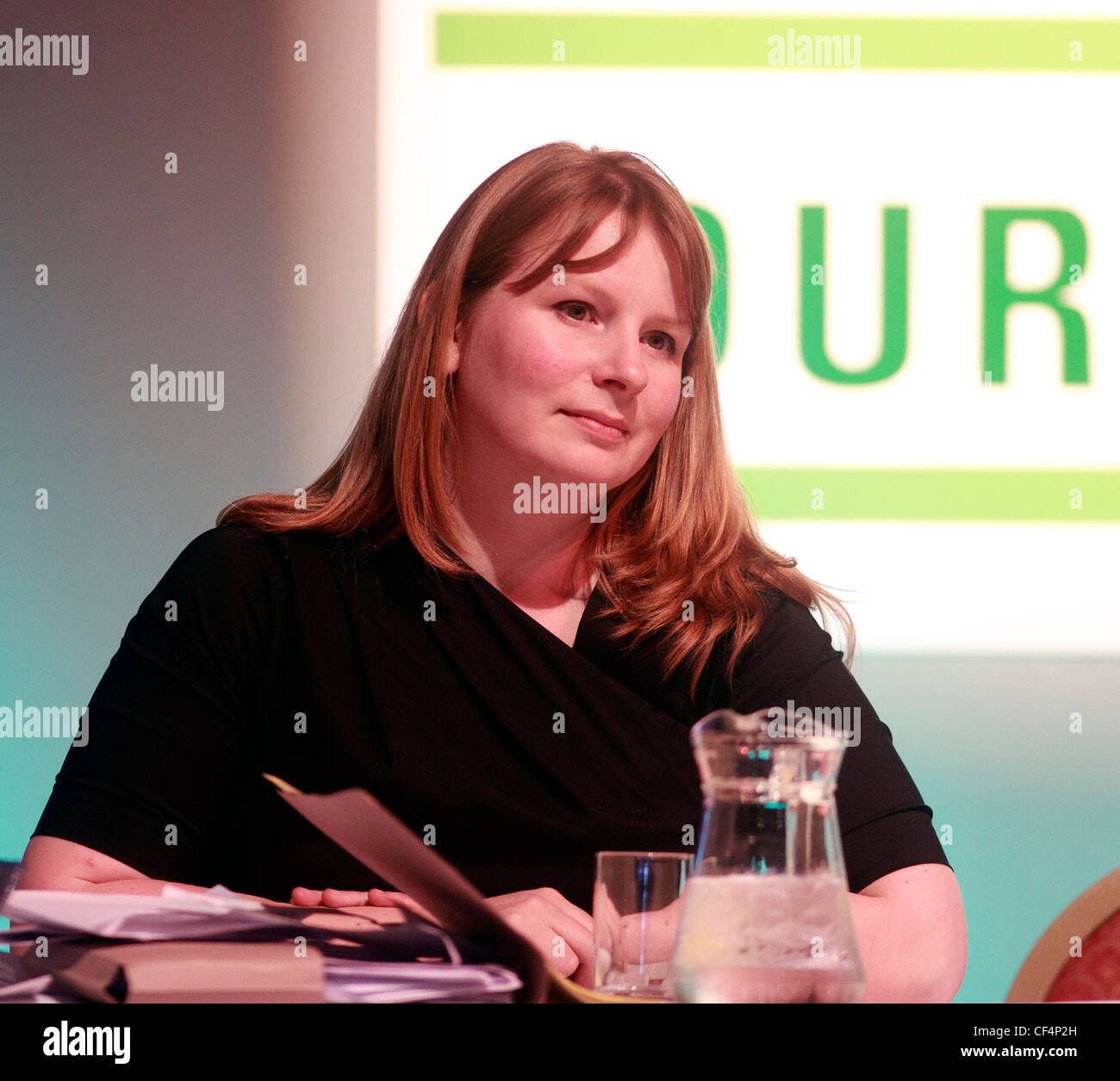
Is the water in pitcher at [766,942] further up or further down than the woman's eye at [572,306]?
further down

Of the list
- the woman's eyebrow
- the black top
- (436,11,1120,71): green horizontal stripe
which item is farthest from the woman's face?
(436,11,1120,71): green horizontal stripe

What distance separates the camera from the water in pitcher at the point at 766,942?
66cm

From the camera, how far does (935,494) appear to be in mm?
2631

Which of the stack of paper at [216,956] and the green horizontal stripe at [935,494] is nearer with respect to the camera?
the stack of paper at [216,956]

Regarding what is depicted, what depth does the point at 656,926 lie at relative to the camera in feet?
2.98

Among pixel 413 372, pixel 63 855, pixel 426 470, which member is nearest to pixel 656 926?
pixel 63 855

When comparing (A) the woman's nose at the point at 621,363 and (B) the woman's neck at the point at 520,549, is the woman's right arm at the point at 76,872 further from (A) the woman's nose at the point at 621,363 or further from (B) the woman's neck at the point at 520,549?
(A) the woman's nose at the point at 621,363

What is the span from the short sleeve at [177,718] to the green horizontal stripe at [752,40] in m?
1.48

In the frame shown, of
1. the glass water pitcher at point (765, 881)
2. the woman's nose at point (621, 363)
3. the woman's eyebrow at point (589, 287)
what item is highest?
the woman's eyebrow at point (589, 287)

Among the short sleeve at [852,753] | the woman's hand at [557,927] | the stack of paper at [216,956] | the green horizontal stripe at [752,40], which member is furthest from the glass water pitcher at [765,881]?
the green horizontal stripe at [752,40]

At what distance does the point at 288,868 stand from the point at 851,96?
2.02 meters

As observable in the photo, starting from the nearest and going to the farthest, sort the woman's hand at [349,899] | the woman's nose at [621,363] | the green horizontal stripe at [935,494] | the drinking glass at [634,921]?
the drinking glass at [634,921] → the woman's hand at [349,899] → the woman's nose at [621,363] → the green horizontal stripe at [935,494]

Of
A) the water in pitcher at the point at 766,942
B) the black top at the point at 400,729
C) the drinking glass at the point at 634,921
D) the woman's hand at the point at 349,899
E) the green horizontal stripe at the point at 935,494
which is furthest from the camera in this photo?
the green horizontal stripe at the point at 935,494

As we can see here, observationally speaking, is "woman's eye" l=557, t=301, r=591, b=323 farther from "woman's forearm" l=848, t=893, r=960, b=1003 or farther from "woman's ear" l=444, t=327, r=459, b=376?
"woman's forearm" l=848, t=893, r=960, b=1003
